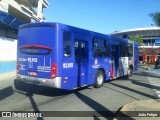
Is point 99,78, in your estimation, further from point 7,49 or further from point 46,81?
point 7,49

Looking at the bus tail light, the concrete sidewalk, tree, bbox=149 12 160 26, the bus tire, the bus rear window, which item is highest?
tree, bbox=149 12 160 26

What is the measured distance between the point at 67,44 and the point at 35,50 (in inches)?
55.1

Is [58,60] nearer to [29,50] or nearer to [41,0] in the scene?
[29,50]

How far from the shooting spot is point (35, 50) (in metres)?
11.7

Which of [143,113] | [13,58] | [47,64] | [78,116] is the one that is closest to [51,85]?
[47,64]

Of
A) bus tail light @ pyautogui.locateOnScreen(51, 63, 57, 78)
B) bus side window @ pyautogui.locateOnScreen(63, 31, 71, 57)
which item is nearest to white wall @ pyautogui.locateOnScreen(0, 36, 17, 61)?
bus side window @ pyautogui.locateOnScreen(63, 31, 71, 57)

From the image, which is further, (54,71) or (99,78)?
(99,78)

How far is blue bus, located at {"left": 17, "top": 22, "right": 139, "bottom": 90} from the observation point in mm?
11039

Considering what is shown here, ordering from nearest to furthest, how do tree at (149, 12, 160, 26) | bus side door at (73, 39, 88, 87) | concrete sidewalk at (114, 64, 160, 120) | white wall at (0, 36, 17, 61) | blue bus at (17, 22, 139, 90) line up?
concrete sidewalk at (114, 64, 160, 120) → blue bus at (17, 22, 139, 90) → bus side door at (73, 39, 88, 87) → white wall at (0, 36, 17, 61) → tree at (149, 12, 160, 26)

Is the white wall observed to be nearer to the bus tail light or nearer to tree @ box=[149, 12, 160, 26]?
the bus tail light

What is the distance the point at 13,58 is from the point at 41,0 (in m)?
29.9

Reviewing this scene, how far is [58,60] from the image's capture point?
1098cm

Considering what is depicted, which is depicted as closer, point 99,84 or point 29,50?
point 29,50

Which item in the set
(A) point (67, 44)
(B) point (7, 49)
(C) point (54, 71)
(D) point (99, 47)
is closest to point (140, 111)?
(C) point (54, 71)
